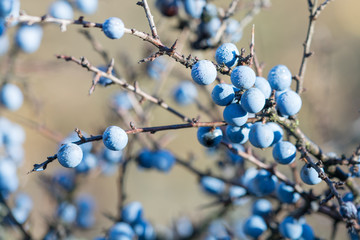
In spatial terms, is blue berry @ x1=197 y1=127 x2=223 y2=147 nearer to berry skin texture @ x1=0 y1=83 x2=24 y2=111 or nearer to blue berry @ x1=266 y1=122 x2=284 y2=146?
blue berry @ x1=266 y1=122 x2=284 y2=146

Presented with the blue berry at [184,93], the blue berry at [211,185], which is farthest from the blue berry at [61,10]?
the blue berry at [211,185]

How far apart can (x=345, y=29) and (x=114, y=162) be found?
4607mm

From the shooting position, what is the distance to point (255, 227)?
153cm

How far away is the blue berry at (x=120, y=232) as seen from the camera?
61.4 inches

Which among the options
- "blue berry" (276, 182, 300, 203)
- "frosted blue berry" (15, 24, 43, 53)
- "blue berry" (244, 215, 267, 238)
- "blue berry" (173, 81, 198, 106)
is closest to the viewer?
"blue berry" (276, 182, 300, 203)

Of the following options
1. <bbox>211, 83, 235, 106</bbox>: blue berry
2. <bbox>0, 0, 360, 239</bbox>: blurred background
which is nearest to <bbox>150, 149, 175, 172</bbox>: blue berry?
<bbox>211, 83, 235, 106</bbox>: blue berry

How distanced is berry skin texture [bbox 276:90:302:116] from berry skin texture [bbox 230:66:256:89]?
0.14 metres

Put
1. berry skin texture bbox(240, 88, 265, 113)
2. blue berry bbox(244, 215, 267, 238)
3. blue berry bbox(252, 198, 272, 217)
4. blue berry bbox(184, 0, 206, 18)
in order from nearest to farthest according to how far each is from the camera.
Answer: berry skin texture bbox(240, 88, 265, 113), blue berry bbox(244, 215, 267, 238), blue berry bbox(252, 198, 272, 217), blue berry bbox(184, 0, 206, 18)

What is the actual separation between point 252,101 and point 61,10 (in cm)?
147

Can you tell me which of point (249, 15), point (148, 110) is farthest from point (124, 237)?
point (249, 15)

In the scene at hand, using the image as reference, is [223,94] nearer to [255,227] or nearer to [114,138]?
[114,138]

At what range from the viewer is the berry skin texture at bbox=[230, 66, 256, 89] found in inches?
39.9

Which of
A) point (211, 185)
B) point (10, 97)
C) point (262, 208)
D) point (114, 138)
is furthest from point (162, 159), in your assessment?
point (10, 97)

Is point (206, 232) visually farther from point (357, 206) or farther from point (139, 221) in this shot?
point (357, 206)
